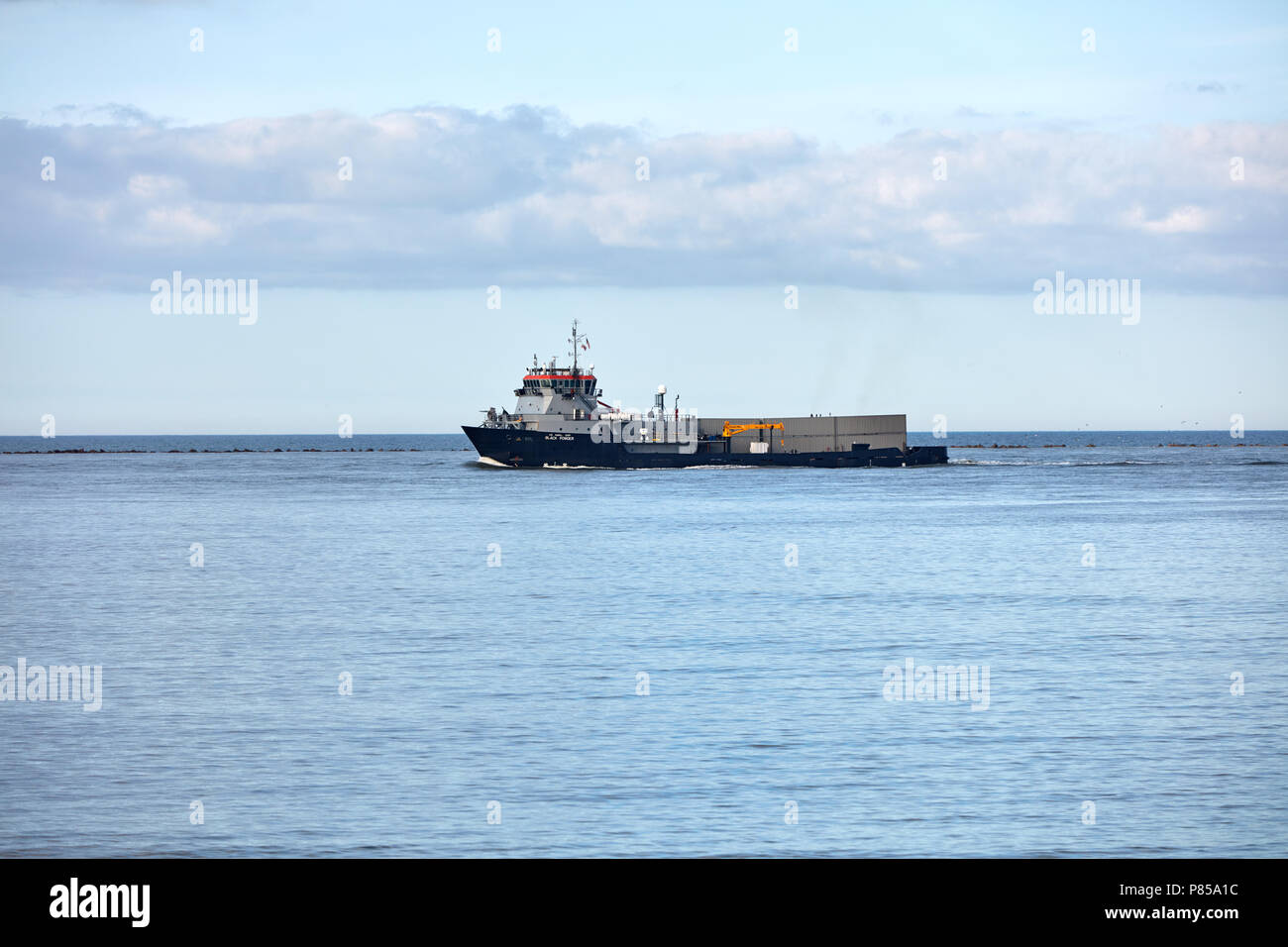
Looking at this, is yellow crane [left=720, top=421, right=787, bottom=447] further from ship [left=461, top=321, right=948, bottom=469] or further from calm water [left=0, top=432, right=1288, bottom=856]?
calm water [left=0, top=432, right=1288, bottom=856]

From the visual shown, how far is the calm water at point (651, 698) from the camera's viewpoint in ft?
54.2

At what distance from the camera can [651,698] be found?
24.4 metres

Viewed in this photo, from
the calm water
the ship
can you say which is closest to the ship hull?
the ship

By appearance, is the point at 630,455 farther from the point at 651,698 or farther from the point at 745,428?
the point at 651,698

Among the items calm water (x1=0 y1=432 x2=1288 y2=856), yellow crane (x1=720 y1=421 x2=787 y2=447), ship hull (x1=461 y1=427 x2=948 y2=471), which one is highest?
yellow crane (x1=720 y1=421 x2=787 y2=447)

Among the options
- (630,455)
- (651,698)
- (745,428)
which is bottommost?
(651,698)

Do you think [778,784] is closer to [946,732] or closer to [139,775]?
[946,732]

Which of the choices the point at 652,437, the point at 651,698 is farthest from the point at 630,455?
the point at 651,698

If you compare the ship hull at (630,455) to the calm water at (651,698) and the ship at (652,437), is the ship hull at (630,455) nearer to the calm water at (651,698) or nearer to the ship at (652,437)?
the ship at (652,437)

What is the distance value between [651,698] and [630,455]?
4357 inches

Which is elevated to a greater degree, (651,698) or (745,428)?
(745,428)

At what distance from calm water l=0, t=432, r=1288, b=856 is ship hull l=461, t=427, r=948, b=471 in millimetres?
64454

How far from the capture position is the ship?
128375mm

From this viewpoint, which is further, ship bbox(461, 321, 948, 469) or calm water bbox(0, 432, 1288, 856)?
ship bbox(461, 321, 948, 469)
